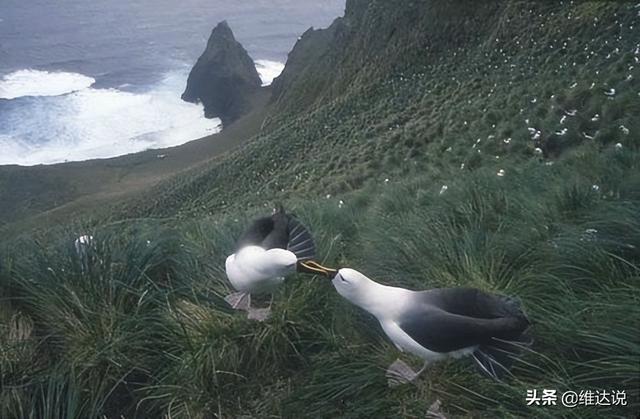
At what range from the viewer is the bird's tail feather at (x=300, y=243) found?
368cm

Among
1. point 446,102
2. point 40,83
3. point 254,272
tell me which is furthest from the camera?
point 40,83

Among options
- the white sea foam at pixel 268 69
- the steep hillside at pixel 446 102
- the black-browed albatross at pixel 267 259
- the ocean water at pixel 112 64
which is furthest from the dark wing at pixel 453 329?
the white sea foam at pixel 268 69

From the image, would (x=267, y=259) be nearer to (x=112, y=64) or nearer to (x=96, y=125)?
(x=96, y=125)

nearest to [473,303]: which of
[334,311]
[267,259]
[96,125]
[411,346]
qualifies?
[411,346]

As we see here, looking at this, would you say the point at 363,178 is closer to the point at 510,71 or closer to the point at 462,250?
the point at 510,71

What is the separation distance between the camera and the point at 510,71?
21984 millimetres

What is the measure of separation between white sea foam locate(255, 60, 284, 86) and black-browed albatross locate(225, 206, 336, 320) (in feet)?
285

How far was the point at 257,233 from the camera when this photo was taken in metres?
3.94

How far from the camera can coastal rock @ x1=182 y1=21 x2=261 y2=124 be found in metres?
77.9

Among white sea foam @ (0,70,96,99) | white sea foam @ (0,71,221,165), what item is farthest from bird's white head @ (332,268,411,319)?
white sea foam @ (0,70,96,99)

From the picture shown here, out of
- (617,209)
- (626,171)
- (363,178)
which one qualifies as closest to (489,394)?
(617,209)

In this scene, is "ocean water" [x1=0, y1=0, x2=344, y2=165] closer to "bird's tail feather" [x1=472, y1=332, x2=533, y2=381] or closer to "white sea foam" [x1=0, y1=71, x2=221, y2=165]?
"white sea foam" [x1=0, y1=71, x2=221, y2=165]

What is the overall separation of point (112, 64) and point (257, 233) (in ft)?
312

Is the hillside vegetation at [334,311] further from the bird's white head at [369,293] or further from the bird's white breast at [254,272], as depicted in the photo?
the bird's white head at [369,293]
